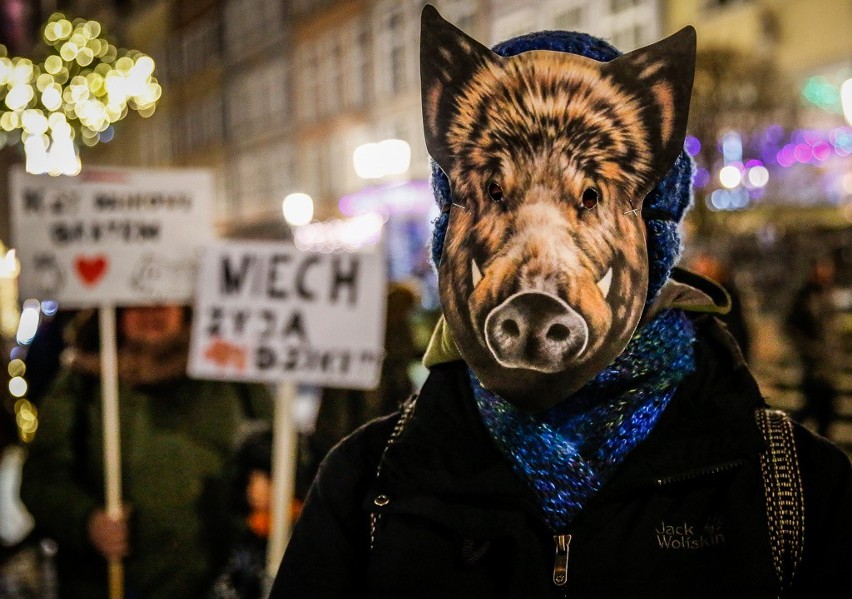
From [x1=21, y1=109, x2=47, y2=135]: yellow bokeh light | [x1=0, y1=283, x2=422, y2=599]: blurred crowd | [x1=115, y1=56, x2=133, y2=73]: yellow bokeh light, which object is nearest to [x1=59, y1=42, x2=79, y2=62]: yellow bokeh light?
[x1=115, y1=56, x2=133, y2=73]: yellow bokeh light

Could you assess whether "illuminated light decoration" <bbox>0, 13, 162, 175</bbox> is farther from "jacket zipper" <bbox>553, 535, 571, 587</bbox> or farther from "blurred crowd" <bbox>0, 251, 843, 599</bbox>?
"jacket zipper" <bbox>553, 535, 571, 587</bbox>

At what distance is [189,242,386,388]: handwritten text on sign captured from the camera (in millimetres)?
3699

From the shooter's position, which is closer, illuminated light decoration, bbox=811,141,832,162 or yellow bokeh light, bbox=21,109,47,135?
illuminated light decoration, bbox=811,141,832,162

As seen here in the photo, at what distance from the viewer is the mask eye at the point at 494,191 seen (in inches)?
55.9

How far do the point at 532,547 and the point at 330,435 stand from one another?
12.3ft

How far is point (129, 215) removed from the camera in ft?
14.4

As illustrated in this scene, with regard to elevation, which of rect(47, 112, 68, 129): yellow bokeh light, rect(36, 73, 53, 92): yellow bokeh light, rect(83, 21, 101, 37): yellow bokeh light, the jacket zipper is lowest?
the jacket zipper

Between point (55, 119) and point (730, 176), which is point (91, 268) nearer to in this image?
point (730, 176)

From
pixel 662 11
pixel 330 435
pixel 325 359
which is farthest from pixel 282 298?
pixel 662 11

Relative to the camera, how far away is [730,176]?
38.2 ft

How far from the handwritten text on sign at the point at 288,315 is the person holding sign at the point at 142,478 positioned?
408mm

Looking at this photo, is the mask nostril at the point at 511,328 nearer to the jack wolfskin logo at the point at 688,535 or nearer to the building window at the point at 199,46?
the jack wolfskin logo at the point at 688,535

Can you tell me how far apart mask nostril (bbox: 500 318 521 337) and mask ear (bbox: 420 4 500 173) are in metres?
0.31

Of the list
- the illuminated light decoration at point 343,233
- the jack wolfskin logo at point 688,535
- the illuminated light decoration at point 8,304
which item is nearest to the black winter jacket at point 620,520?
the jack wolfskin logo at point 688,535
